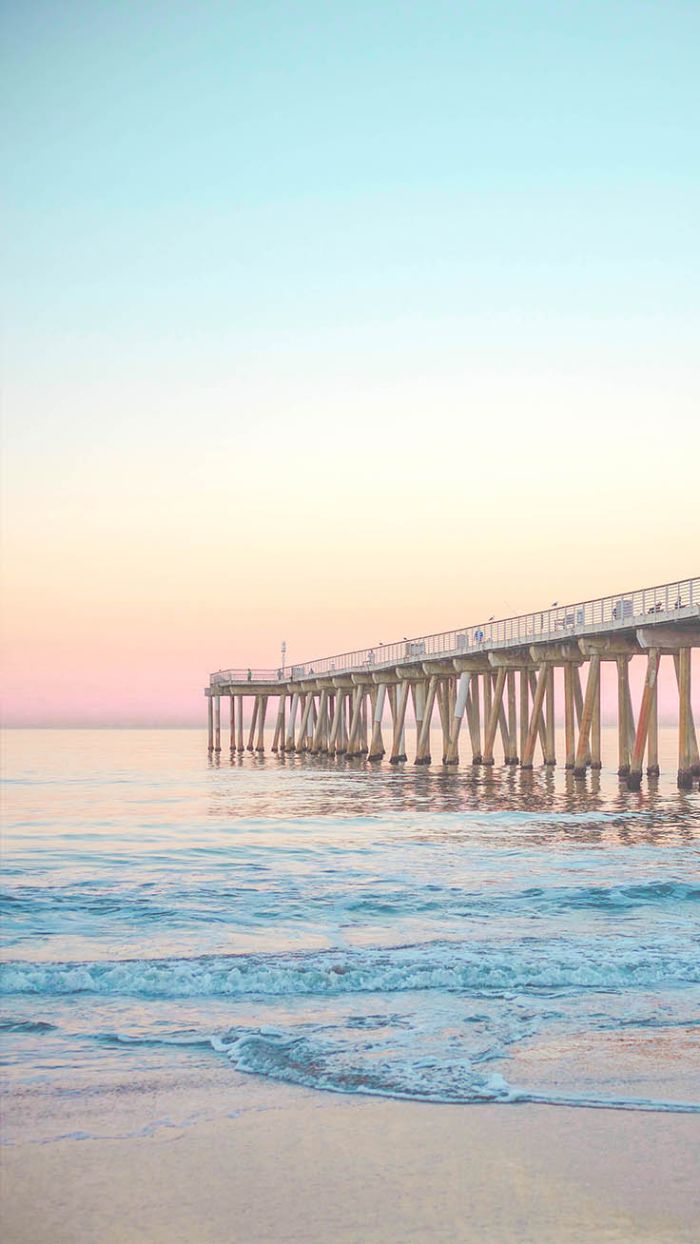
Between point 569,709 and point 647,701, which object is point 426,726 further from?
point 647,701

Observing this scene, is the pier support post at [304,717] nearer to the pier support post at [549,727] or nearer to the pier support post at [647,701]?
the pier support post at [549,727]

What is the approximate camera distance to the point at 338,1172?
519cm

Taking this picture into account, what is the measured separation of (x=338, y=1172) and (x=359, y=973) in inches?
163

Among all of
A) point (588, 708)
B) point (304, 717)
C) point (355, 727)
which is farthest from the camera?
point (304, 717)

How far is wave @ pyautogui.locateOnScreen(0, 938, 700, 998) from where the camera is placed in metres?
8.98

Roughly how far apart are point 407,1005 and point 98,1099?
110 inches

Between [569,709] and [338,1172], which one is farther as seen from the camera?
[569,709]

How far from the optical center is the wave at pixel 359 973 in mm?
8984

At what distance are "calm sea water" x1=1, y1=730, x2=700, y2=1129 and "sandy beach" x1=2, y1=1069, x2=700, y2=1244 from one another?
44 centimetres

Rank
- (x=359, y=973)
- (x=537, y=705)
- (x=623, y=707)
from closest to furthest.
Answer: (x=359, y=973) < (x=623, y=707) < (x=537, y=705)

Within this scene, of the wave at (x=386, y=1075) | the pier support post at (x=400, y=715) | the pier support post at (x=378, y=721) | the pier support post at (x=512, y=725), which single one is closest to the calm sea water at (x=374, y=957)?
the wave at (x=386, y=1075)

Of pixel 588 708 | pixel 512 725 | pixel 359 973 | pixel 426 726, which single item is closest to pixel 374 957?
pixel 359 973

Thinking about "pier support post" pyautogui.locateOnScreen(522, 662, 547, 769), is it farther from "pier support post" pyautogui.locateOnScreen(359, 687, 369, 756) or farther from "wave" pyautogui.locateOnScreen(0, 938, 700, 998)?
"wave" pyautogui.locateOnScreen(0, 938, 700, 998)

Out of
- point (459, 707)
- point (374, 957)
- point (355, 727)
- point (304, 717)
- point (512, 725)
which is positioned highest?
point (459, 707)
